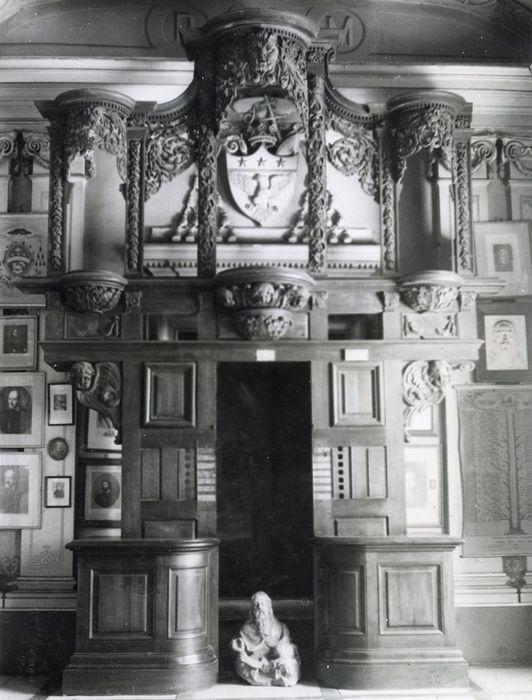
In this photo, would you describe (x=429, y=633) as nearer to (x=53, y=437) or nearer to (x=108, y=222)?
(x=53, y=437)

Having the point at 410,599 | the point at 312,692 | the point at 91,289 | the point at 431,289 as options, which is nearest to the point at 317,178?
the point at 431,289

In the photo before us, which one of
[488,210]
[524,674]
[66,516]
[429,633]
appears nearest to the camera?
[429,633]

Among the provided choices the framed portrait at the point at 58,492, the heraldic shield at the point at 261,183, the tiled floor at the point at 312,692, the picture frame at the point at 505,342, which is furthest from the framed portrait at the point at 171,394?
the picture frame at the point at 505,342

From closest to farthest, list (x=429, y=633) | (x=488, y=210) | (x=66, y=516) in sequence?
1. (x=429, y=633)
2. (x=66, y=516)
3. (x=488, y=210)

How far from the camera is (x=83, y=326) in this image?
18.6ft

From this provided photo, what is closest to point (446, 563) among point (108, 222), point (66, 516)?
point (66, 516)

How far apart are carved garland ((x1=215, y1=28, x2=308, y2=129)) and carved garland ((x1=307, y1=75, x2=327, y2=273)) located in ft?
0.54

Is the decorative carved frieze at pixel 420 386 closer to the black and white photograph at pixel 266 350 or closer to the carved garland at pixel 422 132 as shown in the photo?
the black and white photograph at pixel 266 350

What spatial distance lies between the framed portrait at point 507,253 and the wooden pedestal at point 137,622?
3.19 meters

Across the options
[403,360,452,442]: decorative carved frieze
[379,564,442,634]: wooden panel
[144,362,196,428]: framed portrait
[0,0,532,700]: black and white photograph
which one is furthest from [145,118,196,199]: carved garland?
[379,564,442,634]: wooden panel

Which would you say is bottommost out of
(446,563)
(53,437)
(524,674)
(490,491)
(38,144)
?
(524,674)

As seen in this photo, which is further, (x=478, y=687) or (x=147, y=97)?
(x=147, y=97)

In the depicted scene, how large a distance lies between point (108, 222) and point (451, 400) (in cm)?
296

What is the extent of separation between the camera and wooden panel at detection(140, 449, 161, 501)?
219 inches
